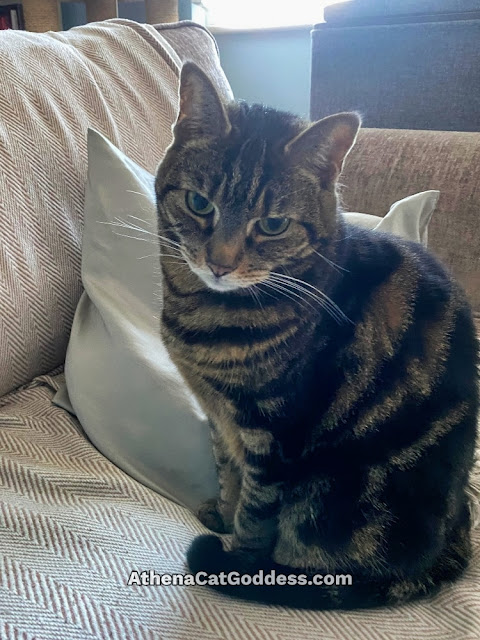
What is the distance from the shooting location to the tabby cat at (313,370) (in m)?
0.75

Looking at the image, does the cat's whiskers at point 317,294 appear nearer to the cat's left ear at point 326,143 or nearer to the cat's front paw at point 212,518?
the cat's left ear at point 326,143

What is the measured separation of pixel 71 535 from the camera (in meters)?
0.72

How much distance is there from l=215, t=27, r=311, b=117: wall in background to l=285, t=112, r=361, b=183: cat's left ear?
1.98m

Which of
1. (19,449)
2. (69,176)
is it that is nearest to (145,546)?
(19,449)

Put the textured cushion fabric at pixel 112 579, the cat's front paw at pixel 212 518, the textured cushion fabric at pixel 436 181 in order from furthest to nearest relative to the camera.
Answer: the textured cushion fabric at pixel 436 181
the cat's front paw at pixel 212 518
the textured cushion fabric at pixel 112 579

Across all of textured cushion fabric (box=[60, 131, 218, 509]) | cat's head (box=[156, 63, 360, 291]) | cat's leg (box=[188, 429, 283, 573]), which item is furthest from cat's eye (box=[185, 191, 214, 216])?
cat's leg (box=[188, 429, 283, 573])

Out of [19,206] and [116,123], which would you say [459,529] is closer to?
[19,206]

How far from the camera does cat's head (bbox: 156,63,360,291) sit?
2.48 feet

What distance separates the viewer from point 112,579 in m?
0.68

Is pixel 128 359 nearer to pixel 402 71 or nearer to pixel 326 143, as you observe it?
pixel 326 143

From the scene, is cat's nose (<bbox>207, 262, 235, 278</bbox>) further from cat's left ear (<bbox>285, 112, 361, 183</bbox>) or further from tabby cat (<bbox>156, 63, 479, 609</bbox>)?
cat's left ear (<bbox>285, 112, 361, 183</bbox>)

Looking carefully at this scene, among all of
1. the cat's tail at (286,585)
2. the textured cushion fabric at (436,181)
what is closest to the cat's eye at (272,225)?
the cat's tail at (286,585)

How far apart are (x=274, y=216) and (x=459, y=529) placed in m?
0.50

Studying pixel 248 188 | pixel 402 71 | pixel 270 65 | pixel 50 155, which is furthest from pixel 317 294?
pixel 270 65
